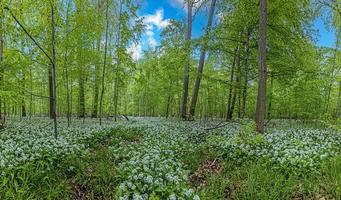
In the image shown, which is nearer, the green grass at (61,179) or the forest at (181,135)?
the green grass at (61,179)

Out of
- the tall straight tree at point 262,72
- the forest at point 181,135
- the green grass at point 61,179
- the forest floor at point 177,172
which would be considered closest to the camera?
the forest floor at point 177,172

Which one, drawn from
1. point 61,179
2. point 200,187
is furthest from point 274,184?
point 61,179

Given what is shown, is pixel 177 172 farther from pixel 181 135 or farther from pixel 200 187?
pixel 181 135

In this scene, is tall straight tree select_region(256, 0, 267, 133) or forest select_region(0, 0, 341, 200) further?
tall straight tree select_region(256, 0, 267, 133)

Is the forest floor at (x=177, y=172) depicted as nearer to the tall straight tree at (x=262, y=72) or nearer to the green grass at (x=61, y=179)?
the green grass at (x=61, y=179)

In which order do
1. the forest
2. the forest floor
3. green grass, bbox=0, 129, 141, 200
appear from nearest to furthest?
the forest floor < green grass, bbox=0, 129, 141, 200 < the forest

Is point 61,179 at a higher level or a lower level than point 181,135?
lower

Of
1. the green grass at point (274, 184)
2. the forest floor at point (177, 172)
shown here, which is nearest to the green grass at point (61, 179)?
the forest floor at point (177, 172)

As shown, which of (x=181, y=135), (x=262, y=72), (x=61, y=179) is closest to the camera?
(x=61, y=179)

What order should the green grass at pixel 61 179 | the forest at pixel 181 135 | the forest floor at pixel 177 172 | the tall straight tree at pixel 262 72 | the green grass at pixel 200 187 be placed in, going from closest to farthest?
the forest floor at pixel 177 172 < the green grass at pixel 61 179 < the green grass at pixel 200 187 < the forest at pixel 181 135 < the tall straight tree at pixel 262 72

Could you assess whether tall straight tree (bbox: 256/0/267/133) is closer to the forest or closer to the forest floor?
the forest

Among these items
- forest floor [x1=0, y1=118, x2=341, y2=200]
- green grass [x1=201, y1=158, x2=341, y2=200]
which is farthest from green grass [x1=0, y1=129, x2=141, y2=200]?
green grass [x1=201, y1=158, x2=341, y2=200]

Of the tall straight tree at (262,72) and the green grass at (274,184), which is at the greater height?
the tall straight tree at (262,72)

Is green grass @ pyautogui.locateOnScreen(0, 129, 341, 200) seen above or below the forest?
below
